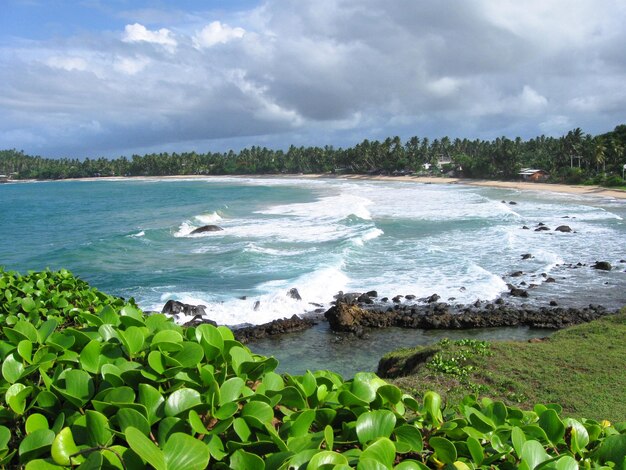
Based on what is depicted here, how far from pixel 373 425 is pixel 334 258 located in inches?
1025

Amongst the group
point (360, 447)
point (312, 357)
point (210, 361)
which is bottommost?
point (312, 357)

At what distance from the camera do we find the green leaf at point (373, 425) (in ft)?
6.85

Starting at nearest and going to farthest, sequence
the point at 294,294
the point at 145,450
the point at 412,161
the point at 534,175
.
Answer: the point at 145,450, the point at 294,294, the point at 534,175, the point at 412,161

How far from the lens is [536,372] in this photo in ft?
34.5

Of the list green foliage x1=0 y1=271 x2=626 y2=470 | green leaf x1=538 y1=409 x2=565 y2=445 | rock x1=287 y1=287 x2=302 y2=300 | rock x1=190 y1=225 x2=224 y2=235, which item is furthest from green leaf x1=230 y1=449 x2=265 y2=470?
rock x1=190 y1=225 x2=224 y2=235

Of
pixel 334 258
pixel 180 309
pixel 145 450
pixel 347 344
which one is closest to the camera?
pixel 145 450

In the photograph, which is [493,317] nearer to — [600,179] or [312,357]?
[312,357]

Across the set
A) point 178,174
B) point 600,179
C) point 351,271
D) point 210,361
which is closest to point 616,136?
point 600,179

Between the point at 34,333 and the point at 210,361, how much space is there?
1012 millimetres

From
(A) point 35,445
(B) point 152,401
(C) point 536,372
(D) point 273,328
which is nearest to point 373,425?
(B) point 152,401

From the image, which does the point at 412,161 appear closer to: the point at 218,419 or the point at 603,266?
the point at 603,266

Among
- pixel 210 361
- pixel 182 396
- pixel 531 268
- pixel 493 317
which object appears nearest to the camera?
pixel 182 396

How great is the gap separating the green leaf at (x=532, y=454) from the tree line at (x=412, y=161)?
249 ft

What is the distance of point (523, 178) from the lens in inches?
3492
